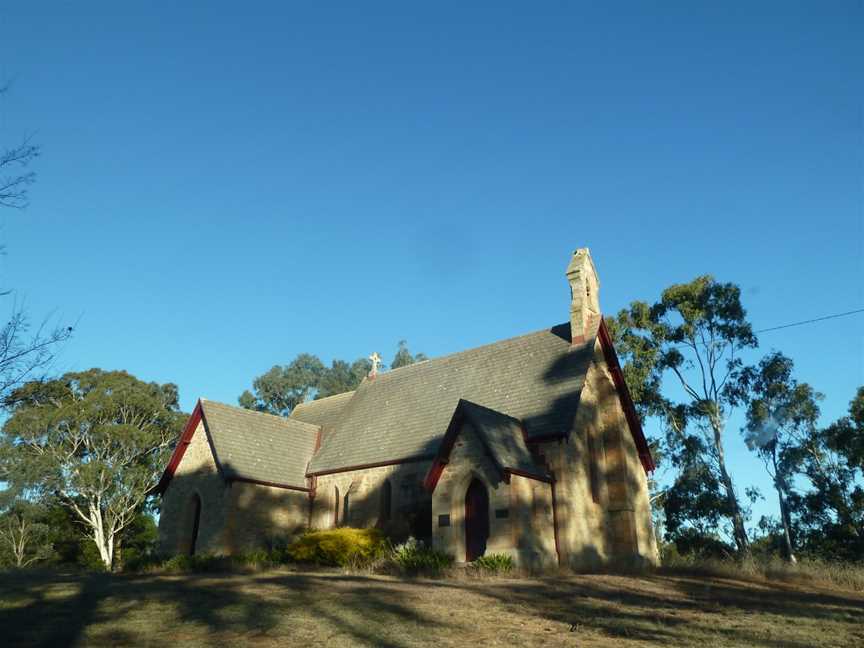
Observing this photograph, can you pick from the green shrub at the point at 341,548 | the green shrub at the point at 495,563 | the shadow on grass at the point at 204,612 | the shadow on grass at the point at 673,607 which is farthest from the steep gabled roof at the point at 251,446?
the shadow on grass at the point at 673,607

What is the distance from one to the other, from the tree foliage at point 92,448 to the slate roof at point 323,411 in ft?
53.3

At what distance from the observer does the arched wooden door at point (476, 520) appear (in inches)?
822

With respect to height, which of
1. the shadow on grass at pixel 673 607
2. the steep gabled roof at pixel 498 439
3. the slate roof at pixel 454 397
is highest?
the slate roof at pixel 454 397

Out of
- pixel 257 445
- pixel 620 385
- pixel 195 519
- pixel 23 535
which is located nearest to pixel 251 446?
pixel 257 445

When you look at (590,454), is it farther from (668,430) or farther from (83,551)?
(83,551)

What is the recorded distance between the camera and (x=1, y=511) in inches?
1848

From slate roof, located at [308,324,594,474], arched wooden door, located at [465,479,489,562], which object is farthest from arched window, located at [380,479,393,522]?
arched wooden door, located at [465,479,489,562]

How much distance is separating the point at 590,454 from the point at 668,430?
18.7 m

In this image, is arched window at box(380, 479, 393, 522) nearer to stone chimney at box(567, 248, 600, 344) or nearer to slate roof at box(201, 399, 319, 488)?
slate roof at box(201, 399, 319, 488)

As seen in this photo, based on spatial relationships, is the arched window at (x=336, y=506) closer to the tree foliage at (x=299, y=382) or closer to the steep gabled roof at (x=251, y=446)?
the steep gabled roof at (x=251, y=446)

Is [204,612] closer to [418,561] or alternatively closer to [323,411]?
[418,561]

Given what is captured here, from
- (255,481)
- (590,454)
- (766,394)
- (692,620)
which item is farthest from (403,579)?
(766,394)

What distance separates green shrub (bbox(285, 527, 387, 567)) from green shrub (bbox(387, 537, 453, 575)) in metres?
1.99

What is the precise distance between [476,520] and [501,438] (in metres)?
2.75
